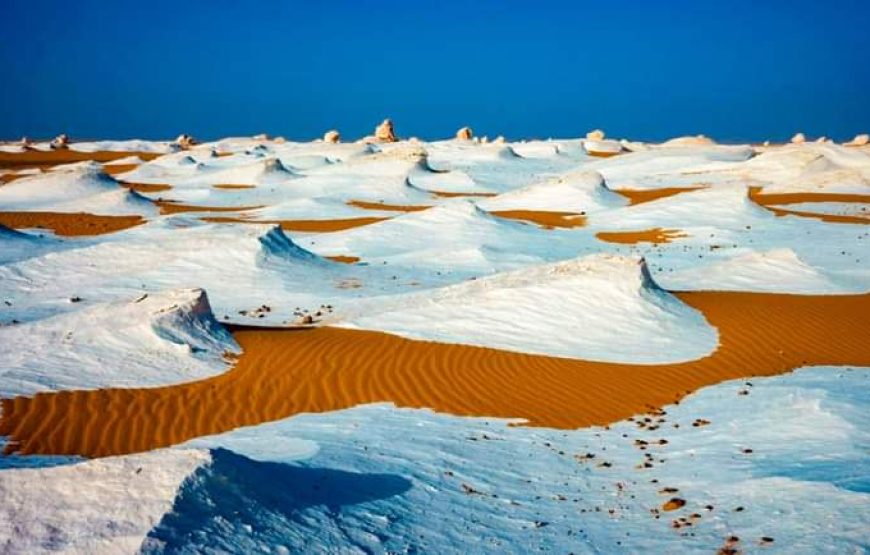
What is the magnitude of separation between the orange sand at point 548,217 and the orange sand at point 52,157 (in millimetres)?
45254

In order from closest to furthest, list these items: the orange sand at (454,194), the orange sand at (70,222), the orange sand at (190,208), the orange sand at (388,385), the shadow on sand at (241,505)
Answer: the shadow on sand at (241,505), the orange sand at (388,385), the orange sand at (70,222), the orange sand at (190,208), the orange sand at (454,194)

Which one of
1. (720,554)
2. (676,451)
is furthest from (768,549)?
(676,451)

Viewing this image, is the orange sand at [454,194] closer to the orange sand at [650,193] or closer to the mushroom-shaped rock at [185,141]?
the orange sand at [650,193]

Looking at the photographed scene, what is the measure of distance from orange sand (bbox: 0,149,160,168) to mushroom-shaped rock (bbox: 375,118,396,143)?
24297 millimetres

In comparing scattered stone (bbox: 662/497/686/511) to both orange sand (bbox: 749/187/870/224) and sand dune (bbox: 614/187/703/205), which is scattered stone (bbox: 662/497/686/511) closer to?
orange sand (bbox: 749/187/870/224)

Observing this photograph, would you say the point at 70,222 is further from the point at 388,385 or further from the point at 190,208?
the point at 388,385

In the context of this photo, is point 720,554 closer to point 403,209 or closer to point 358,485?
point 358,485

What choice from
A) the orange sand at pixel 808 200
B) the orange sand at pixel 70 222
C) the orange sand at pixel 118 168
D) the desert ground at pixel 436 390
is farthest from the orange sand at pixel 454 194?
the orange sand at pixel 118 168

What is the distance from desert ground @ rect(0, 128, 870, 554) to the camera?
263 inches

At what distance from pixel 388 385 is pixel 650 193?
36.8m

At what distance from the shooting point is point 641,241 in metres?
30.7

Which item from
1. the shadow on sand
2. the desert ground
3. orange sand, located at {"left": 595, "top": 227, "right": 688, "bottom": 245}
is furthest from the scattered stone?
orange sand, located at {"left": 595, "top": 227, "right": 688, "bottom": 245}

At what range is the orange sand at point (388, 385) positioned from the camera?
35.5 ft

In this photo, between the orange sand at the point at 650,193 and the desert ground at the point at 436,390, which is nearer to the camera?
the desert ground at the point at 436,390
